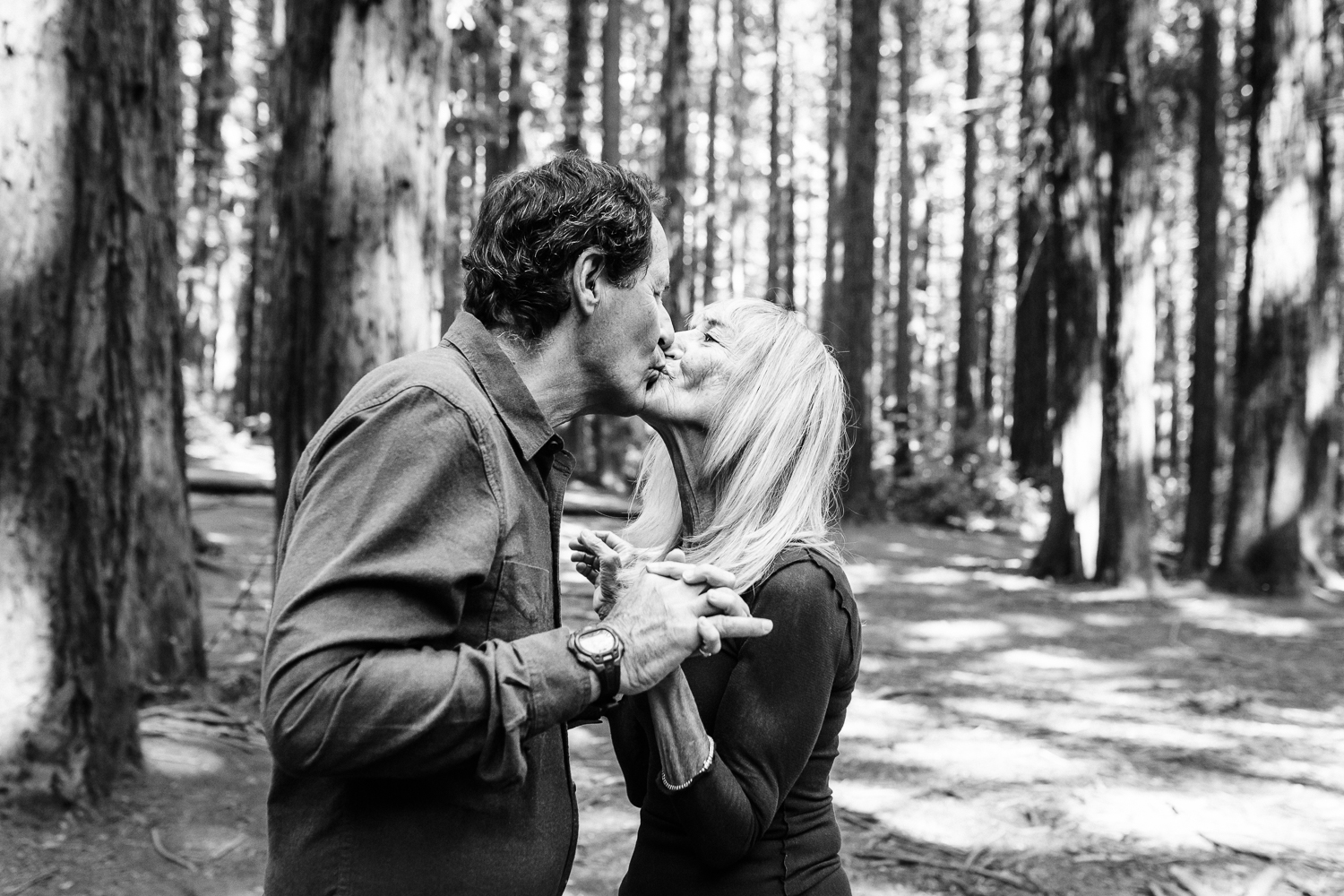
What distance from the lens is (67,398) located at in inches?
174

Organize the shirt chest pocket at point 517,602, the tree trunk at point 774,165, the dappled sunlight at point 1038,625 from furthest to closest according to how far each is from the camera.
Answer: the tree trunk at point 774,165, the dappled sunlight at point 1038,625, the shirt chest pocket at point 517,602

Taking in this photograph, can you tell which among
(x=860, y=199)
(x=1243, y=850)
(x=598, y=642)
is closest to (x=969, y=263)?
(x=860, y=199)

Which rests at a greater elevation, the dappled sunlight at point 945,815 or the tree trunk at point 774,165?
the tree trunk at point 774,165

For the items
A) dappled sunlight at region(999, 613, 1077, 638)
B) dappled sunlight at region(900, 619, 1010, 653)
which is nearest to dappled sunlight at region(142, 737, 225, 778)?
dappled sunlight at region(900, 619, 1010, 653)

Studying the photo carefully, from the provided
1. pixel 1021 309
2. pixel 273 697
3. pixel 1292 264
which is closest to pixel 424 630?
pixel 273 697

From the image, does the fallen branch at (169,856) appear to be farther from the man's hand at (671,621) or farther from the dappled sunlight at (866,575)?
the dappled sunlight at (866,575)

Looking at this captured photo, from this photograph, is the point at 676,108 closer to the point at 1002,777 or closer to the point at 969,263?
the point at 969,263

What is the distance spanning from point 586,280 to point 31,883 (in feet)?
11.4

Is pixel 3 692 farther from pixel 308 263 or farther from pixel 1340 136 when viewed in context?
pixel 1340 136

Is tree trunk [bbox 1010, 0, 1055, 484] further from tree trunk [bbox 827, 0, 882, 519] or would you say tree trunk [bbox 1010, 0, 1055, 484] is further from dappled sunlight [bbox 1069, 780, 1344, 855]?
dappled sunlight [bbox 1069, 780, 1344, 855]

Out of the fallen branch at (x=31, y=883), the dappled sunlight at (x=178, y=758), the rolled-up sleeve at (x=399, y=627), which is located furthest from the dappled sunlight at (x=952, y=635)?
the rolled-up sleeve at (x=399, y=627)

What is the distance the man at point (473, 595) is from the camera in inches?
68.9

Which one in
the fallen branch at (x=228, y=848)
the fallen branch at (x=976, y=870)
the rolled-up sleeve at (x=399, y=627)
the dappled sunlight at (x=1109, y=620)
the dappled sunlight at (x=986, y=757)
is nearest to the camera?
the rolled-up sleeve at (x=399, y=627)

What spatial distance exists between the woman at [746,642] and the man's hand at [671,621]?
37 mm
